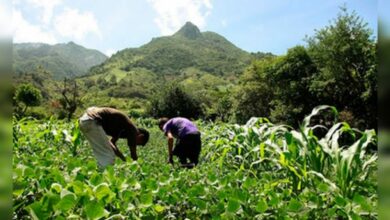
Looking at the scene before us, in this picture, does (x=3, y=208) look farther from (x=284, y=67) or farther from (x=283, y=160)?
(x=284, y=67)

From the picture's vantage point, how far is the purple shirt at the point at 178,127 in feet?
21.7

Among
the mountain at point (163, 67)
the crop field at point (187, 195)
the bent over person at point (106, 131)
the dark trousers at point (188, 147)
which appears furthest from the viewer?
the mountain at point (163, 67)

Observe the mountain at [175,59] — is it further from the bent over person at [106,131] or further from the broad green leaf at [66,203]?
the broad green leaf at [66,203]

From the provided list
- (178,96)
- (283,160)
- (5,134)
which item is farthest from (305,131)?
(178,96)

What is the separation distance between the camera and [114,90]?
84.5m

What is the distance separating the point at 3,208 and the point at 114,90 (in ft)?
280

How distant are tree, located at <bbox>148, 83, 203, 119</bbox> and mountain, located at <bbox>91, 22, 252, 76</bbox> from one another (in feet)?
240

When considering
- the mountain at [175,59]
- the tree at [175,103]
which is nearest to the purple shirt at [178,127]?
the tree at [175,103]

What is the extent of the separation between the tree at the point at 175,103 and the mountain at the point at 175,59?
7305 cm

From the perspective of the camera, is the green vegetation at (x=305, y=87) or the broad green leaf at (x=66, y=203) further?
the green vegetation at (x=305, y=87)

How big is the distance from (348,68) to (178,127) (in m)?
22.8

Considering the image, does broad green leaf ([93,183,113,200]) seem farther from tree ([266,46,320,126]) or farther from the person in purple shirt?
tree ([266,46,320,126])

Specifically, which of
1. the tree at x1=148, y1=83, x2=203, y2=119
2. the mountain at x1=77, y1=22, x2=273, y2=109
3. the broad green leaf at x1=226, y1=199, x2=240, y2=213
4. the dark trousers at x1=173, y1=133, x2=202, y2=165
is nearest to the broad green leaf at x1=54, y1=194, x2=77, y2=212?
the broad green leaf at x1=226, y1=199, x2=240, y2=213

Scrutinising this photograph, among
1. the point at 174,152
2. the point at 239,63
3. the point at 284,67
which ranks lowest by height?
the point at 174,152
